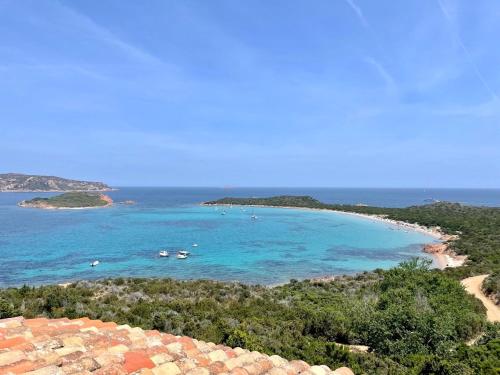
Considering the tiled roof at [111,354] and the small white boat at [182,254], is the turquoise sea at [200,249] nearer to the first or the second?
the small white boat at [182,254]

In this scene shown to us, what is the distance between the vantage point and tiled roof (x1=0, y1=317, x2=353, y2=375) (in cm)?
363

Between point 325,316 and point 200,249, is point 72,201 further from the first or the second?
point 325,316

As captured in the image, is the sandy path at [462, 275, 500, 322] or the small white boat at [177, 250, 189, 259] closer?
the sandy path at [462, 275, 500, 322]

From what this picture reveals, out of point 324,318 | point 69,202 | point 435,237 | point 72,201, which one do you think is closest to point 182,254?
point 324,318

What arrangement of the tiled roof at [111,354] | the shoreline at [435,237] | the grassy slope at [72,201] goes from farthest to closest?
1. the grassy slope at [72,201]
2. the shoreline at [435,237]
3. the tiled roof at [111,354]

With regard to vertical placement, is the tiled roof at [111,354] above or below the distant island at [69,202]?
above

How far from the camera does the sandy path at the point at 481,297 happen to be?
71.3 ft

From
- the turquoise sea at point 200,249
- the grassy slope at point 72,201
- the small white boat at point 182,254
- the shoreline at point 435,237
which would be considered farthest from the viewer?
the grassy slope at point 72,201

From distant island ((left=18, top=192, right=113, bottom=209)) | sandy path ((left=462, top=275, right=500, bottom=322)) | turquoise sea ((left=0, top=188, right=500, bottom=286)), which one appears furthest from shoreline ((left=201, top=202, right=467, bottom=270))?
distant island ((left=18, top=192, right=113, bottom=209))

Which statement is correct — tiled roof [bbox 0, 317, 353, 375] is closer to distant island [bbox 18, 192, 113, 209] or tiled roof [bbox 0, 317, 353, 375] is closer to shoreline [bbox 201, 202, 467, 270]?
shoreline [bbox 201, 202, 467, 270]

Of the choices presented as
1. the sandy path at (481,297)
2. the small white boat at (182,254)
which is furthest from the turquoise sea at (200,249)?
the sandy path at (481,297)

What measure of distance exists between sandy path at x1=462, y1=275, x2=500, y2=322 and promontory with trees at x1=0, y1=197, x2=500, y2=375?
688mm

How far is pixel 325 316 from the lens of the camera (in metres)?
17.2

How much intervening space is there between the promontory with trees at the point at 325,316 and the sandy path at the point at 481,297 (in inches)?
27.1
